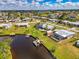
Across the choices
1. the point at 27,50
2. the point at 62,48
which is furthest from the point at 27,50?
the point at 62,48

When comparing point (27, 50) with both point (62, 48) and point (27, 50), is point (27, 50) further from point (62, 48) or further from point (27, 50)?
point (62, 48)

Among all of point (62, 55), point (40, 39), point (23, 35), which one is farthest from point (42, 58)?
point (23, 35)

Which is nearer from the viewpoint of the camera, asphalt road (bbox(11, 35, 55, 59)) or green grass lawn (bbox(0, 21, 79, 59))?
green grass lawn (bbox(0, 21, 79, 59))

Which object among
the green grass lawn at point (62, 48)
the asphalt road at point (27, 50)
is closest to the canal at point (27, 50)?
the asphalt road at point (27, 50)

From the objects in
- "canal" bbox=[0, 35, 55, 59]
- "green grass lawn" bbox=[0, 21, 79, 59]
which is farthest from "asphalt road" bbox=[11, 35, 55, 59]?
"green grass lawn" bbox=[0, 21, 79, 59]

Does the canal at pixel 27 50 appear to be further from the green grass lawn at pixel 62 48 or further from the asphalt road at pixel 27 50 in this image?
the green grass lawn at pixel 62 48

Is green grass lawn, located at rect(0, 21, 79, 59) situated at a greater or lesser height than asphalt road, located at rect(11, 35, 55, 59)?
greater

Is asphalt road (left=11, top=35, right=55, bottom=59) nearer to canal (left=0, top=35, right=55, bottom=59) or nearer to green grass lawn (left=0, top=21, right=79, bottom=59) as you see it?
canal (left=0, top=35, right=55, bottom=59)

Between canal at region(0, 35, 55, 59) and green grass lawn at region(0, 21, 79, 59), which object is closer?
green grass lawn at region(0, 21, 79, 59)
